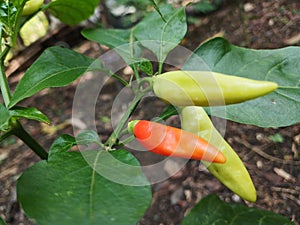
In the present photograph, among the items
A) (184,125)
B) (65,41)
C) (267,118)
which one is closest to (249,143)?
(267,118)

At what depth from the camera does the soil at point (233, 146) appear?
4.04ft

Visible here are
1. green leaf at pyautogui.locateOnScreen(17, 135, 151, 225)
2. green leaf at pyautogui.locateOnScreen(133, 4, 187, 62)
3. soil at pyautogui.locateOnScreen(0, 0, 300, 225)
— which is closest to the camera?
green leaf at pyautogui.locateOnScreen(17, 135, 151, 225)

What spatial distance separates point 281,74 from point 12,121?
0.45 m

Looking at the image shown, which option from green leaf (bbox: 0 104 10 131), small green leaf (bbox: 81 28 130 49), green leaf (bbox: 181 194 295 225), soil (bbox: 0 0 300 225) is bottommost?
soil (bbox: 0 0 300 225)

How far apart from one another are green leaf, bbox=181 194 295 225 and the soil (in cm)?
40

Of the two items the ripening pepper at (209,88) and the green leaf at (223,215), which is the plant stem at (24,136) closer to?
the ripening pepper at (209,88)

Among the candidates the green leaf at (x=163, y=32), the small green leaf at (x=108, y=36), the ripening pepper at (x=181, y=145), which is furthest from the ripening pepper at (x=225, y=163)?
the small green leaf at (x=108, y=36)

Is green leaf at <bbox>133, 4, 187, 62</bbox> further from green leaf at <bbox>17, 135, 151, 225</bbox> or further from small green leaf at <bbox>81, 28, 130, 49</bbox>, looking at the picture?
green leaf at <bbox>17, 135, 151, 225</bbox>

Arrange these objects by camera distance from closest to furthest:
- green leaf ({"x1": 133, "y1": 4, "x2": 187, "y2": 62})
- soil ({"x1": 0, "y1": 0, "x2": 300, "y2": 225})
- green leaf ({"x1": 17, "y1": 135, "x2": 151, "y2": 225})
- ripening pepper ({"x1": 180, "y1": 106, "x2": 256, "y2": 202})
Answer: green leaf ({"x1": 17, "y1": 135, "x2": 151, "y2": 225}) < ripening pepper ({"x1": 180, "y1": 106, "x2": 256, "y2": 202}) < green leaf ({"x1": 133, "y1": 4, "x2": 187, "y2": 62}) < soil ({"x1": 0, "y1": 0, "x2": 300, "y2": 225})

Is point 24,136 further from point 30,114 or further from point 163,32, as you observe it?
point 163,32

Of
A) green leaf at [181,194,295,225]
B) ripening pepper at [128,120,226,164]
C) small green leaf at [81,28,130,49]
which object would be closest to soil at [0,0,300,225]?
green leaf at [181,194,295,225]

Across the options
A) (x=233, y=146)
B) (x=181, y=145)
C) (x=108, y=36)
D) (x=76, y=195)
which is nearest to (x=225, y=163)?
(x=181, y=145)

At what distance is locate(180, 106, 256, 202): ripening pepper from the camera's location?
570 millimetres

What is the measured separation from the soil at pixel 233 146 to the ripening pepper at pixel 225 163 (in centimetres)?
66
